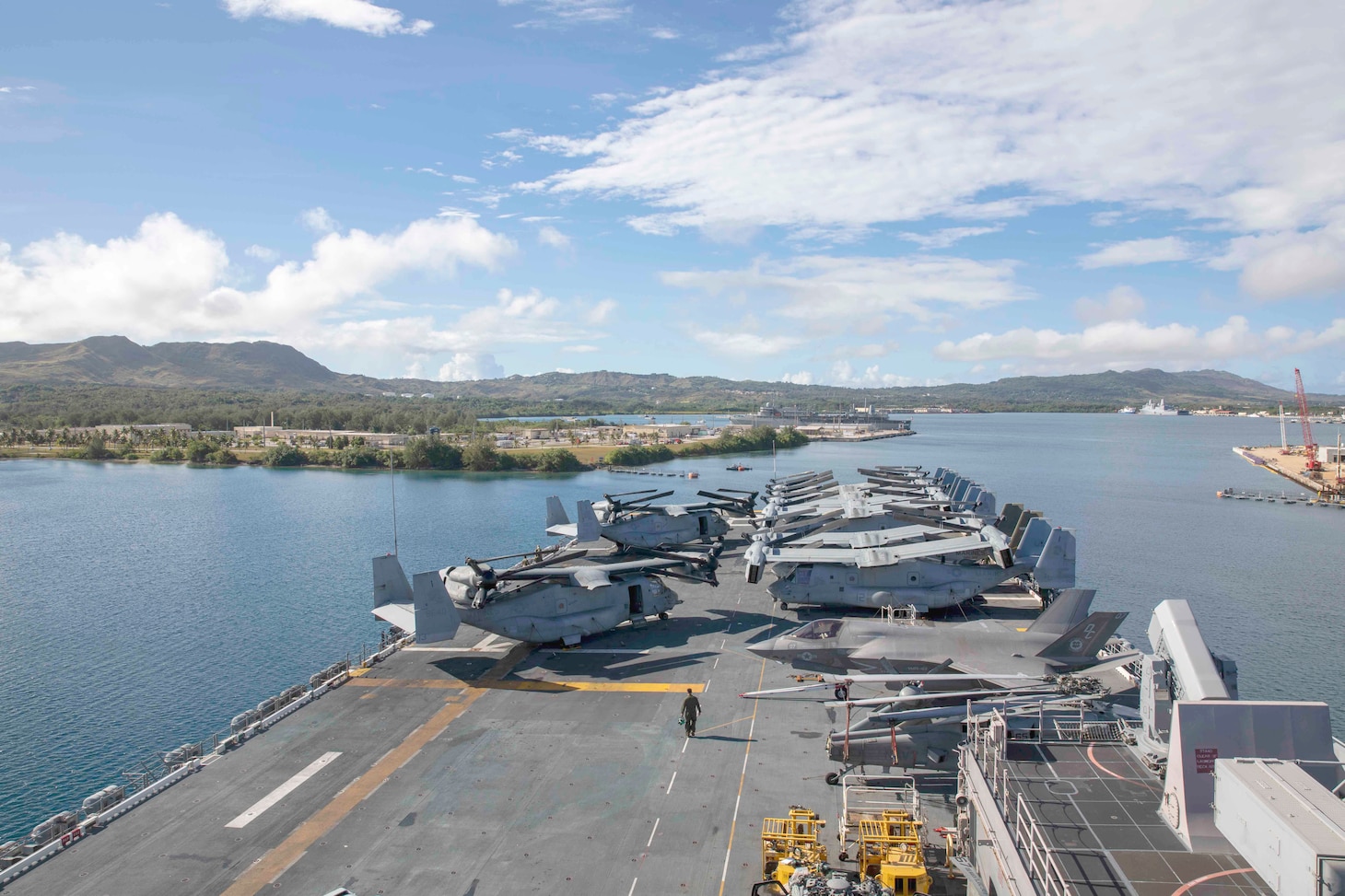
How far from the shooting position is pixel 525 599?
2828 cm

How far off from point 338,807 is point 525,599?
10886 millimetres

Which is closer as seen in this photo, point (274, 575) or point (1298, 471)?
point (274, 575)

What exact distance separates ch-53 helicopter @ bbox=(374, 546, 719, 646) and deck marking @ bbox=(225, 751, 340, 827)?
559 cm

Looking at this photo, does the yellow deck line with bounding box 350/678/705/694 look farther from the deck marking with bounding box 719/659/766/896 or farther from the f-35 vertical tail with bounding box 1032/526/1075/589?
the f-35 vertical tail with bounding box 1032/526/1075/589

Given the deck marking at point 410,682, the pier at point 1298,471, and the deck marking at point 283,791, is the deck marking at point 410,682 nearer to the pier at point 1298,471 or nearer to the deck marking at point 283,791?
the deck marking at point 283,791

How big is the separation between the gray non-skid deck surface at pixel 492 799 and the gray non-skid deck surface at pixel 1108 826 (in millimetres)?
4637

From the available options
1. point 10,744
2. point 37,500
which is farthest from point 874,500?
point 37,500

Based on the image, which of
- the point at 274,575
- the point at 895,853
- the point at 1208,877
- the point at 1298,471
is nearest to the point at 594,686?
the point at 895,853

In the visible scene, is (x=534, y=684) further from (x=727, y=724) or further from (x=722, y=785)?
(x=722, y=785)

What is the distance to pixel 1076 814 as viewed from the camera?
11.8 meters

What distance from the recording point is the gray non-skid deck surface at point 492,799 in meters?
15.5

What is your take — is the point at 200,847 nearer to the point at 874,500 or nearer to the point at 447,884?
the point at 447,884

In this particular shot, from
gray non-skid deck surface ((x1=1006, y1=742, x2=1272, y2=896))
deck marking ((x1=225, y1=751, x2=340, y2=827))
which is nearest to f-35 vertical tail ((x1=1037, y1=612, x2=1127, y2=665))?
gray non-skid deck surface ((x1=1006, y1=742, x2=1272, y2=896))

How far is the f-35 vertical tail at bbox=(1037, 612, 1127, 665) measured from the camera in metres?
21.3
